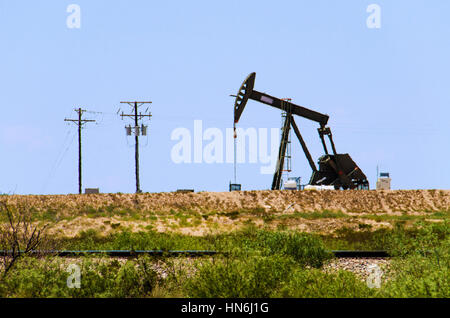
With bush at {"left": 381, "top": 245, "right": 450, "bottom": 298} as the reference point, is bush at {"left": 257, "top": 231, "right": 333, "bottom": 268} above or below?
below

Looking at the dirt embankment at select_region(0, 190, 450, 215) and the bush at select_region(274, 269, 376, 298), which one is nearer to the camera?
the bush at select_region(274, 269, 376, 298)

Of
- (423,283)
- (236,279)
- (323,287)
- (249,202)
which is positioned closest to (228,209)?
(249,202)

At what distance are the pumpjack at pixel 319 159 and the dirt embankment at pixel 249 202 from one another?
209 cm

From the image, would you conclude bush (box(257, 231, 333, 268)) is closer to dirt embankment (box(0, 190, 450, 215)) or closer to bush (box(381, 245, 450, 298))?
bush (box(381, 245, 450, 298))

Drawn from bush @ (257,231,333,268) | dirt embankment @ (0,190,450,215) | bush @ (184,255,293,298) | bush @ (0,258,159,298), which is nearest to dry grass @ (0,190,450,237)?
dirt embankment @ (0,190,450,215)

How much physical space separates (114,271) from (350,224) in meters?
20.3

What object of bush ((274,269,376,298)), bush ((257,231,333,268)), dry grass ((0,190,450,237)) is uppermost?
bush ((274,269,376,298))

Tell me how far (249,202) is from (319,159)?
695cm

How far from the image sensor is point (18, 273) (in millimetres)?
12930

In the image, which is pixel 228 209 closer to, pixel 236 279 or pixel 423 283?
pixel 236 279

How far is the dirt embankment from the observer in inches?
1517

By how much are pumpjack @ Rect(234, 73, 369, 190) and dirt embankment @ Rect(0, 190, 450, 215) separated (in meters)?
2.09
